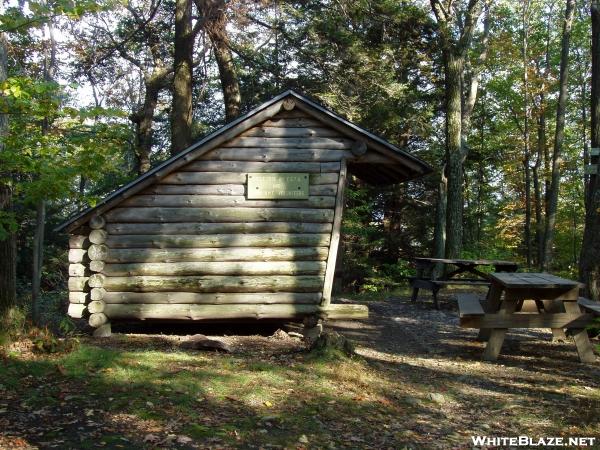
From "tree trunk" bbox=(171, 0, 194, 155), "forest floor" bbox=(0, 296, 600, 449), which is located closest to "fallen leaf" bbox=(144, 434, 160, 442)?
"forest floor" bbox=(0, 296, 600, 449)

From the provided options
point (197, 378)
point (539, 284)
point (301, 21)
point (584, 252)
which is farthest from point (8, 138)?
point (301, 21)

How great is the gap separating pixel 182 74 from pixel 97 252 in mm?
8138

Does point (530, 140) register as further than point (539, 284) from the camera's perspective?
Yes

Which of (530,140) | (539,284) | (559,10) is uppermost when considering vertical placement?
(559,10)

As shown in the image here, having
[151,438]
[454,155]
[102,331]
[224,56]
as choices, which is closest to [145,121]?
[224,56]

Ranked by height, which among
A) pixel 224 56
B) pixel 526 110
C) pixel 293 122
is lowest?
pixel 293 122

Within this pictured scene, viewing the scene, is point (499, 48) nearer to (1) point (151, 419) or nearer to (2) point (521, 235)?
(2) point (521, 235)

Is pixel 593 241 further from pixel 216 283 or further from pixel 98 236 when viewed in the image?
pixel 98 236

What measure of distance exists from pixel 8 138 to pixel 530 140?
1147 inches

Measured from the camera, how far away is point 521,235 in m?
32.8

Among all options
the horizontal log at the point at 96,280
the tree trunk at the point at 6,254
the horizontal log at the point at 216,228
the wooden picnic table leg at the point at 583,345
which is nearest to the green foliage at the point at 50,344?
the tree trunk at the point at 6,254

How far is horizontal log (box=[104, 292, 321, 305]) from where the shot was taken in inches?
361

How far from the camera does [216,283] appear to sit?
927 cm

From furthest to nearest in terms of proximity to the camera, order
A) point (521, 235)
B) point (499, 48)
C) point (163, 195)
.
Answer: point (521, 235) < point (499, 48) < point (163, 195)
